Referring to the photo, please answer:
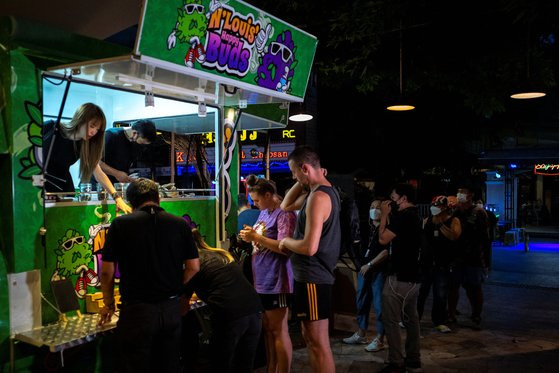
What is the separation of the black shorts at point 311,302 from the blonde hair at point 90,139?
2341 mm

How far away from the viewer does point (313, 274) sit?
418cm

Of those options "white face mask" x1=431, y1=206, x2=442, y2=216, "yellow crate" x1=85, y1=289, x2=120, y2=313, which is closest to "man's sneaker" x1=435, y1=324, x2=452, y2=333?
"white face mask" x1=431, y1=206, x2=442, y2=216

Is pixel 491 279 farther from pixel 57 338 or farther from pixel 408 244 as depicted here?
pixel 57 338

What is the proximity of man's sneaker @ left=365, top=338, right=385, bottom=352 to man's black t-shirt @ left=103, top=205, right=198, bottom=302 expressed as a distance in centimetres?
368

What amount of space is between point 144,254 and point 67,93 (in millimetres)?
1710

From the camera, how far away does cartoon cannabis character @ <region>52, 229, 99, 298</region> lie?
4.14m

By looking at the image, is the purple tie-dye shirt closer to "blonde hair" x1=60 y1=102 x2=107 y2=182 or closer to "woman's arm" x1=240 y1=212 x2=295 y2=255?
"woman's arm" x1=240 y1=212 x2=295 y2=255

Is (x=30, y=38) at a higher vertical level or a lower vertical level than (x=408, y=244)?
higher

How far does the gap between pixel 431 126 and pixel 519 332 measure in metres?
9.98

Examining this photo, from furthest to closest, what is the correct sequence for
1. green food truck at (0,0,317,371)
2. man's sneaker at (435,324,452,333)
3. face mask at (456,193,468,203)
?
face mask at (456,193,468,203) < man's sneaker at (435,324,452,333) < green food truck at (0,0,317,371)

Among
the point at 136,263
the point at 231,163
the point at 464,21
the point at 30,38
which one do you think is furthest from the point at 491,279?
the point at 30,38

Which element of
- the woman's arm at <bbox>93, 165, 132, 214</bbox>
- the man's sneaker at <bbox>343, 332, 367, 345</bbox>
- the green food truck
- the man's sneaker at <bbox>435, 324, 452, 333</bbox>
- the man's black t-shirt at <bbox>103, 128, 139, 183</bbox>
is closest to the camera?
the green food truck

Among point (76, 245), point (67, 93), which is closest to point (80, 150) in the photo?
point (67, 93)

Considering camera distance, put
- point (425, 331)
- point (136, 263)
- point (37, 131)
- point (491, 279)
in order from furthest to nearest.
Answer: point (491, 279) → point (425, 331) → point (37, 131) → point (136, 263)
